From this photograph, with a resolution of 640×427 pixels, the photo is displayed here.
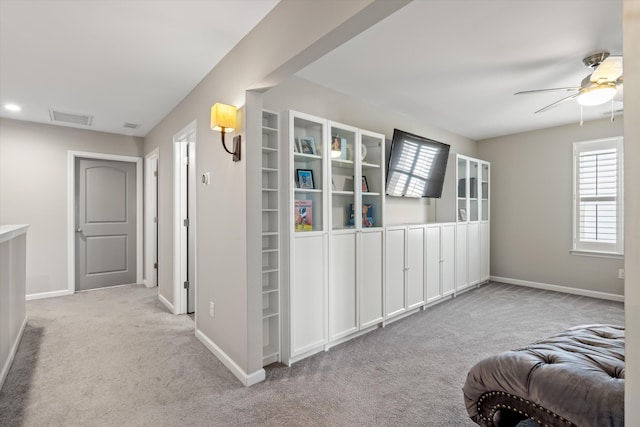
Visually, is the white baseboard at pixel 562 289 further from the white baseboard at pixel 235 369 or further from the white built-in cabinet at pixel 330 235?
the white baseboard at pixel 235 369

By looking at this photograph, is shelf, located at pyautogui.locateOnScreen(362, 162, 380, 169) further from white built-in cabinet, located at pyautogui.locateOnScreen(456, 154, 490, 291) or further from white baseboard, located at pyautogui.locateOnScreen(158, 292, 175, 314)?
white baseboard, located at pyautogui.locateOnScreen(158, 292, 175, 314)

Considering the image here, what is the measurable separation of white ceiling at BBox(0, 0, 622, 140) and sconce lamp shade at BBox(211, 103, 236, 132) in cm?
48

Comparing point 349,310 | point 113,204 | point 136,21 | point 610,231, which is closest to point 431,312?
point 349,310

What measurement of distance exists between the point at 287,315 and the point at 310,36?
1947 millimetres

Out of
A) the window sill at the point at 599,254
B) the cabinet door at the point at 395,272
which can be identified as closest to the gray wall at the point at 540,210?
the window sill at the point at 599,254

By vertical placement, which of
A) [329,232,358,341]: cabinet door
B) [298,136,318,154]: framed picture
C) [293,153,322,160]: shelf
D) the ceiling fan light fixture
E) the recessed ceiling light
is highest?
the recessed ceiling light

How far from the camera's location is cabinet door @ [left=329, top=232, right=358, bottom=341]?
2.86 metres

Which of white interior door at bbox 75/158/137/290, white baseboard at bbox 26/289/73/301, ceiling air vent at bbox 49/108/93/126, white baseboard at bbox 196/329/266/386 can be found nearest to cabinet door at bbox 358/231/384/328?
white baseboard at bbox 196/329/266/386

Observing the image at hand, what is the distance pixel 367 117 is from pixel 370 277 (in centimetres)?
178

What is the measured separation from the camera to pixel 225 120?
2.29m

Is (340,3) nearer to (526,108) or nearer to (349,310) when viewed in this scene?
(349,310)

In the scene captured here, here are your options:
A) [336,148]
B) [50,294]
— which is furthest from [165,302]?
[336,148]

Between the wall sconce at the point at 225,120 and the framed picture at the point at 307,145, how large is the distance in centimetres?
59

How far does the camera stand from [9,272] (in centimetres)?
254
